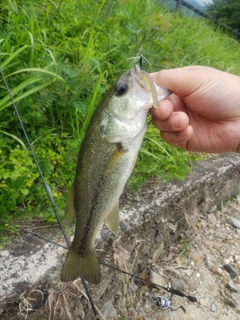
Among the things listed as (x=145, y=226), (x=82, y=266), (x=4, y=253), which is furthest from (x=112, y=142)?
(x=145, y=226)

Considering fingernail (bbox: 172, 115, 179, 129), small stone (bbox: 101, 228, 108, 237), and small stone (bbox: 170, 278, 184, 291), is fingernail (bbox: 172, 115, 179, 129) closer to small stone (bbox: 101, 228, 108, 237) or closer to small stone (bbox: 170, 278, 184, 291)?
small stone (bbox: 101, 228, 108, 237)

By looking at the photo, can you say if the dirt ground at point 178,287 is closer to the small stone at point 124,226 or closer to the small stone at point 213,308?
the small stone at point 213,308

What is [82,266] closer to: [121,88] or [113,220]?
[113,220]

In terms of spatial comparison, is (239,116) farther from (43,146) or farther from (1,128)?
(1,128)

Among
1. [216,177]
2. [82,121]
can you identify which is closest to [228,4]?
[216,177]

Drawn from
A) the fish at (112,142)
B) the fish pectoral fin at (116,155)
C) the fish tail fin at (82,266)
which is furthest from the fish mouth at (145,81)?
the fish tail fin at (82,266)

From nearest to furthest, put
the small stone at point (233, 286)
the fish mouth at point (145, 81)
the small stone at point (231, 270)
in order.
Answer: the fish mouth at point (145, 81), the small stone at point (233, 286), the small stone at point (231, 270)
